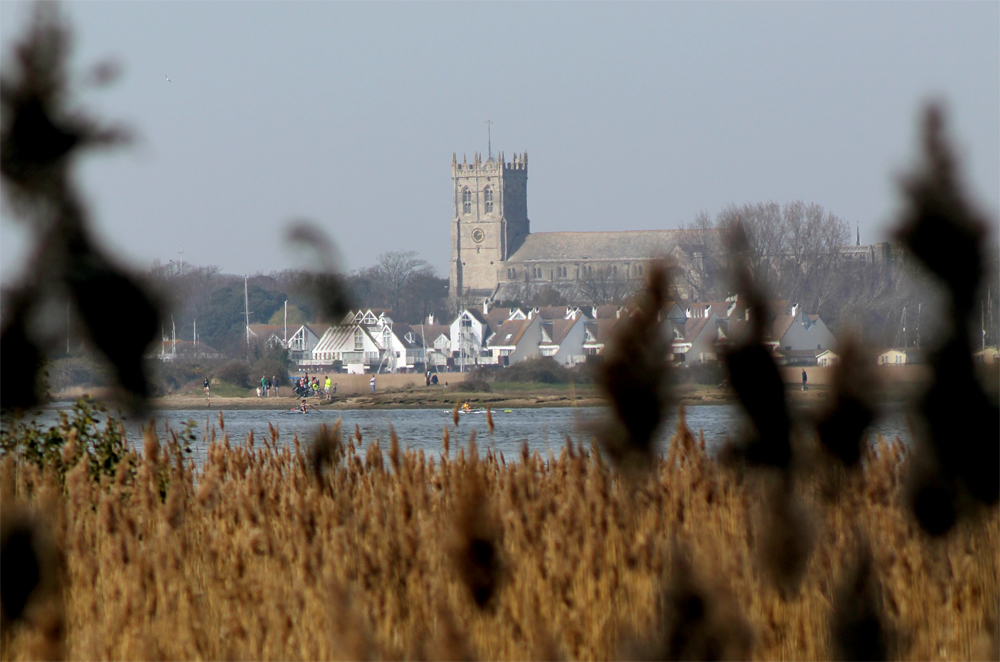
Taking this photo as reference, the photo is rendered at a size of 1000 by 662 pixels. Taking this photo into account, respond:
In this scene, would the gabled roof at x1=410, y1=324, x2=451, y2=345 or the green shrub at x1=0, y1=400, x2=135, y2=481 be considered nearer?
the green shrub at x1=0, y1=400, x2=135, y2=481

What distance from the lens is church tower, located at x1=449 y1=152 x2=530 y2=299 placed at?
162125mm

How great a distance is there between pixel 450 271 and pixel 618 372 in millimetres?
159394

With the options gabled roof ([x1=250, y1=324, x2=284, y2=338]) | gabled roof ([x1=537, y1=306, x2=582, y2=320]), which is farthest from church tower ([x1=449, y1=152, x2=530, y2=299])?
gabled roof ([x1=250, y1=324, x2=284, y2=338])

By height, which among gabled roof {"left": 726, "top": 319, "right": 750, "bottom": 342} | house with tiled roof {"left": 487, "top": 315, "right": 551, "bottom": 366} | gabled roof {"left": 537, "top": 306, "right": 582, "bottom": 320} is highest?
gabled roof {"left": 537, "top": 306, "right": 582, "bottom": 320}

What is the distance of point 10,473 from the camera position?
17.2 ft

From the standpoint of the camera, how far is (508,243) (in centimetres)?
16525

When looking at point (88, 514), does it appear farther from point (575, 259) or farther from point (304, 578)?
point (575, 259)

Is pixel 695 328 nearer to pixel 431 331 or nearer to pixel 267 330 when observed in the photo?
pixel 267 330

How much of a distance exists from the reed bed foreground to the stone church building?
137m

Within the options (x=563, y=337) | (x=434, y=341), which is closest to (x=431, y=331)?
(x=434, y=341)

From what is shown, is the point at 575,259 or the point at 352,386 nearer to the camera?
the point at 352,386

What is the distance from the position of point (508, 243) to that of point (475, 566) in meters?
163

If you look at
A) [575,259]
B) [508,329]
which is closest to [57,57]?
[508,329]

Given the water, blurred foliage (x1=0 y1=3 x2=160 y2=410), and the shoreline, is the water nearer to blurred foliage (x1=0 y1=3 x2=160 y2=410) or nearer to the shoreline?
blurred foliage (x1=0 y1=3 x2=160 y2=410)
